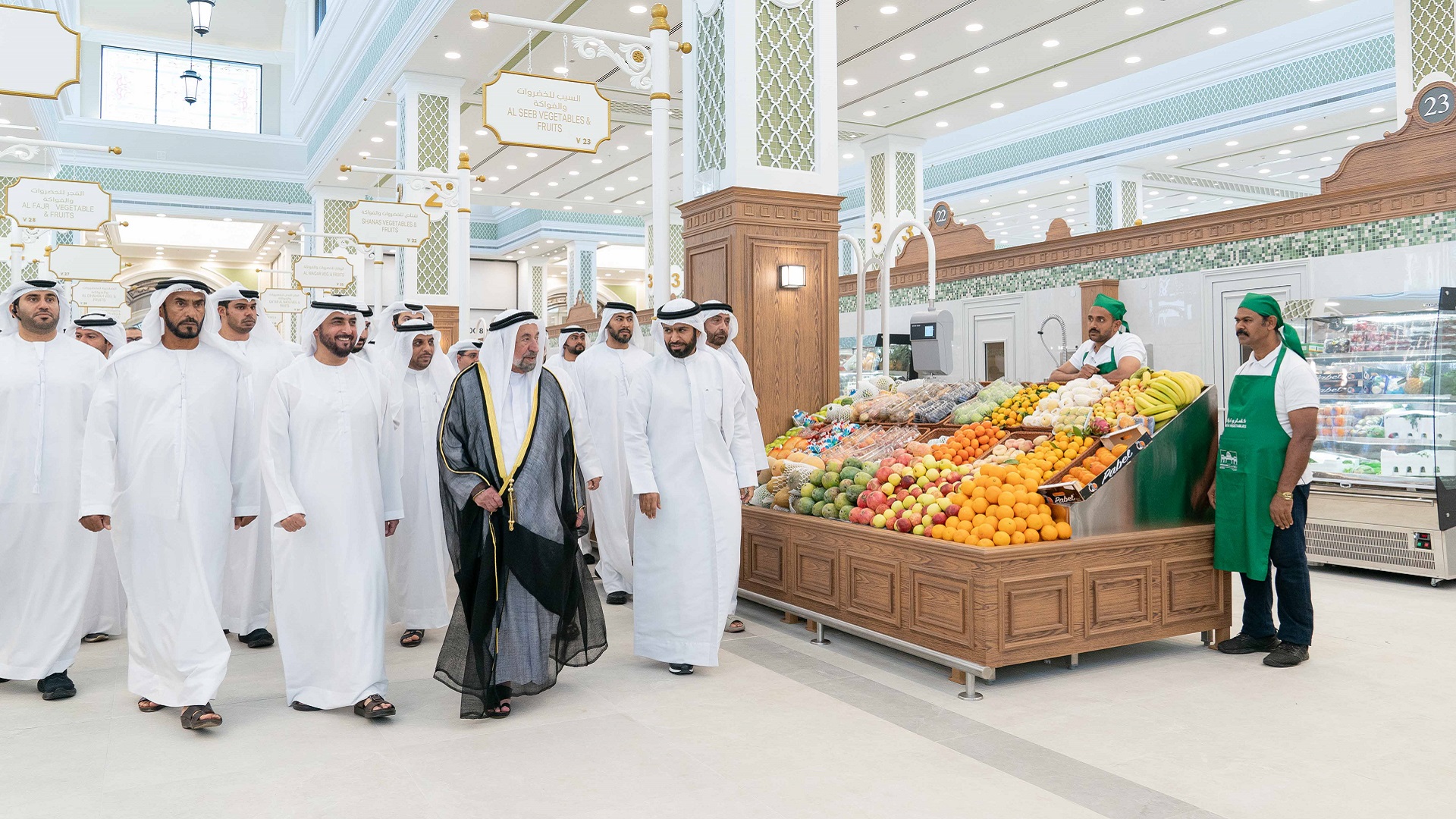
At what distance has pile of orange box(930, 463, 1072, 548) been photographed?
400 centimetres

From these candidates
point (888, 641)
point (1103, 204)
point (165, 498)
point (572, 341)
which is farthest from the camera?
point (1103, 204)

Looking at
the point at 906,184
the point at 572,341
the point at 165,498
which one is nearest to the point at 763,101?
the point at 572,341

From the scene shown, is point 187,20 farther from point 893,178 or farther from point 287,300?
point 893,178

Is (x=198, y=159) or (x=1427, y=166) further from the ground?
(x=198, y=159)

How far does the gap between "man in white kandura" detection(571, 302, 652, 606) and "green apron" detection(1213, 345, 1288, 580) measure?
9.86 feet

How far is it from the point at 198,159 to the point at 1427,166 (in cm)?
2006

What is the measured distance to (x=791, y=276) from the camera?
6336 mm

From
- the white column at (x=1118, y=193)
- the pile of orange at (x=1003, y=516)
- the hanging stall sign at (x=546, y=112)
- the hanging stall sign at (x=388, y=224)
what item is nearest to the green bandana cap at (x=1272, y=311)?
the pile of orange at (x=1003, y=516)

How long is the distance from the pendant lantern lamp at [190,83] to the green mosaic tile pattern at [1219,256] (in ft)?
44.4

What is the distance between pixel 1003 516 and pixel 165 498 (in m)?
3.04

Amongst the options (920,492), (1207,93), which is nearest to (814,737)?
(920,492)

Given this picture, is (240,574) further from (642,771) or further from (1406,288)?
(1406,288)

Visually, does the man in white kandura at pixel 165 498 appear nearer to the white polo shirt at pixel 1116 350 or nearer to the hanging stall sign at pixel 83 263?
the white polo shirt at pixel 1116 350

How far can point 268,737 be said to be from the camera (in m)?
3.41
